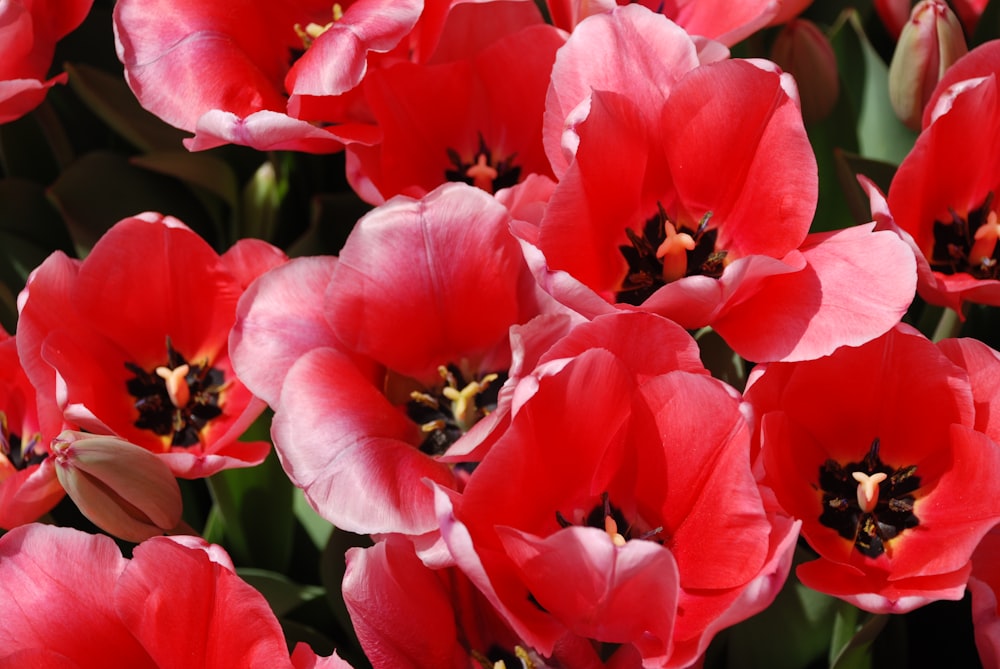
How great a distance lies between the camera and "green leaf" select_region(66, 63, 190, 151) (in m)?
0.93

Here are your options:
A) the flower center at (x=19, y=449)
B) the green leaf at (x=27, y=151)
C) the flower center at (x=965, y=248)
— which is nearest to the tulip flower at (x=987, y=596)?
the flower center at (x=965, y=248)

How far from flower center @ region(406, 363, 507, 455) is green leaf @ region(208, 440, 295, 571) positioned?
0.15 m

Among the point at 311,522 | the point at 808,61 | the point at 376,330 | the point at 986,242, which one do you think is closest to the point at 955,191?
the point at 986,242

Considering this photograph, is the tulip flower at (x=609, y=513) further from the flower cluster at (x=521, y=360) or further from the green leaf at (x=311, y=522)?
the green leaf at (x=311, y=522)

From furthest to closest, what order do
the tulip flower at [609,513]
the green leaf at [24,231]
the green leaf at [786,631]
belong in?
the green leaf at [24,231] < the green leaf at [786,631] < the tulip flower at [609,513]

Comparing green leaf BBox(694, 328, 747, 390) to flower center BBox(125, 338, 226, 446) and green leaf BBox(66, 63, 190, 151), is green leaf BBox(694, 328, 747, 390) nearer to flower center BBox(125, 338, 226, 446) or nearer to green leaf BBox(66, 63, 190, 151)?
flower center BBox(125, 338, 226, 446)

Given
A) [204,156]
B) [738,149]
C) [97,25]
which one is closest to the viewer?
[738,149]

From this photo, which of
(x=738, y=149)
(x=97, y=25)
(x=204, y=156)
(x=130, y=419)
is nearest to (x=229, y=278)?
(x=130, y=419)

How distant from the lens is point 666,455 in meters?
0.63

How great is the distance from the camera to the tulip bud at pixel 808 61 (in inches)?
33.9

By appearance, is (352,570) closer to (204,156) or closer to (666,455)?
(666,455)

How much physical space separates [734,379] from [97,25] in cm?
66

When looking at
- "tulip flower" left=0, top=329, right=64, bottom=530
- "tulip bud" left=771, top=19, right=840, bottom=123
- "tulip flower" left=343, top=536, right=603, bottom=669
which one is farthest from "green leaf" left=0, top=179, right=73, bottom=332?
"tulip bud" left=771, top=19, right=840, bottom=123

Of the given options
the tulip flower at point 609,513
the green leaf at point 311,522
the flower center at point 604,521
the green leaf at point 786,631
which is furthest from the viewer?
the green leaf at point 311,522
